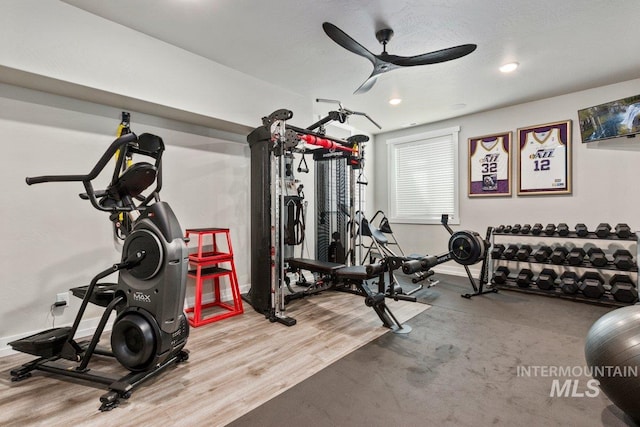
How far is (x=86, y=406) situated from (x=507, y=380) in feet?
8.58

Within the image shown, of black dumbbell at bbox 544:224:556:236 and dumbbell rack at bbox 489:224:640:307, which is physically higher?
black dumbbell at bbox 544:224:556:236

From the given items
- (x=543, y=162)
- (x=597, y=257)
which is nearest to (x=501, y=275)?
(x=597, y=257)

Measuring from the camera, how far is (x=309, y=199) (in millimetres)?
4609

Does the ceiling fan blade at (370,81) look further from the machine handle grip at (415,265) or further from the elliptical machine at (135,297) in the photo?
the elliptical machine at (135,297)

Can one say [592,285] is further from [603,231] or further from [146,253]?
[146,253]

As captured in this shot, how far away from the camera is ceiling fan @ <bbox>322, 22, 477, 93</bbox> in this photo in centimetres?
209

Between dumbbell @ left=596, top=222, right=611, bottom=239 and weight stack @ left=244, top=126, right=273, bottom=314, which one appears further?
dumbbell @ left=596, top=222, right=611, bottom=239

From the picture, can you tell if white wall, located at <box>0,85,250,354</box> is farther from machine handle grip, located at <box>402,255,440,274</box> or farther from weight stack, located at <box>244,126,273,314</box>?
machine handle grip, located at <box>402,255,440,274</box>

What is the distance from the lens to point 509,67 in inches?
129

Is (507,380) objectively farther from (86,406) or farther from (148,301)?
(86,406)

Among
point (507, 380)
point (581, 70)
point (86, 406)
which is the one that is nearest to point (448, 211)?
point (581, 70)

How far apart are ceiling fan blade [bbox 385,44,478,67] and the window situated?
3142mm

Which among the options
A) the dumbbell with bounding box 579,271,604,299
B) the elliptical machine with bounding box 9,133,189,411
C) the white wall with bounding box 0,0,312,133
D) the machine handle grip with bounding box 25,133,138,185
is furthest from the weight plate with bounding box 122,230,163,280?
the dumbbell with bounding box 579,271,604,299

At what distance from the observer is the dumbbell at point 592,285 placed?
3.35m
